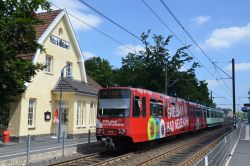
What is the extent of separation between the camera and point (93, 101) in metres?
33.0

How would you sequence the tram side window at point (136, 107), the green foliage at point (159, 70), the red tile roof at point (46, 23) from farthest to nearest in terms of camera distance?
the green foliage at point (159, 70) < the red tile roof at point (46, 23) < the tram side window at point (136, 107)

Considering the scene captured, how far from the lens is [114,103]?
19484 mm

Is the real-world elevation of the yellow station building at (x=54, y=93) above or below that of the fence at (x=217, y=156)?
above

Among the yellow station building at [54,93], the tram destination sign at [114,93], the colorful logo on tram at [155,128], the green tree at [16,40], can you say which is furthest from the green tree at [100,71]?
the green tree at [16,40]

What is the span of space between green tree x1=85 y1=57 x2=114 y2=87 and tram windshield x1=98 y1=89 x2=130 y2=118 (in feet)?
161

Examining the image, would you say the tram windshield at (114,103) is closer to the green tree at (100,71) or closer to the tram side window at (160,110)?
the tram side window at (160,110)

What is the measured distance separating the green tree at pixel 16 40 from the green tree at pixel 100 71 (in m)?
51.4

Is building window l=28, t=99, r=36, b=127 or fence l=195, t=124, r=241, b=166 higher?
building window l=28, t=99, r=36, b=127

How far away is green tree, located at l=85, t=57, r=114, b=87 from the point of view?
7012 cm

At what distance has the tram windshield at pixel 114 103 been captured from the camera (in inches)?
752

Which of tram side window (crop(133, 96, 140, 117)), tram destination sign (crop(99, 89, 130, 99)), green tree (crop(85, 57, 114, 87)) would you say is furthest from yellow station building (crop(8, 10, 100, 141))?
green tree (crop(85, 57, 114, 87))

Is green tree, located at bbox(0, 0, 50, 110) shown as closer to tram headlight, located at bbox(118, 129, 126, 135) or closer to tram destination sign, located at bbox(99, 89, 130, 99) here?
tram destination sign, located at bbox(99, 89, 130, 99)

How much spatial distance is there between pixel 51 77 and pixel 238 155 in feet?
48.7

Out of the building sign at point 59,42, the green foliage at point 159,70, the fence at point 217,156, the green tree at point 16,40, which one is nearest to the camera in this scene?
the fence at point 217,156
